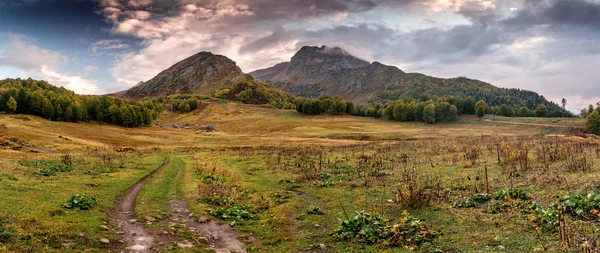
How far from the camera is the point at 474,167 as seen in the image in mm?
24969

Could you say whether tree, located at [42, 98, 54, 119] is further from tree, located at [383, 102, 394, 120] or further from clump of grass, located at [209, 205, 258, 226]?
tree, located at [383, 102, 394, 120]

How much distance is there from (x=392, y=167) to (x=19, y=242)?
25.9m

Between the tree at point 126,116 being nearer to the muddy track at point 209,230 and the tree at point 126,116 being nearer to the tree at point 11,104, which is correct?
the tree at point 11,104

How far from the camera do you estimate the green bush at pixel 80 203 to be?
54.0ft

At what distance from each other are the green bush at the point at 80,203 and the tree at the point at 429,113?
163 m

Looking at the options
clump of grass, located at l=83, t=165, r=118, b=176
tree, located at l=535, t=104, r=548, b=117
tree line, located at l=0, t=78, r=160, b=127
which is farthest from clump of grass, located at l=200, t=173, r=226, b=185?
tree, located at l=535, t=104, r=548, b=117

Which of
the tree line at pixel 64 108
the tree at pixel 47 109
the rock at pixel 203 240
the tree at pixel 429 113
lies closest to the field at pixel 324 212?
the rock at pixel 203 240

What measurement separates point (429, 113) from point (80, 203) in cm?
16383

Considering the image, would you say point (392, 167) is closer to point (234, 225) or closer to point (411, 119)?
point (234, 225)

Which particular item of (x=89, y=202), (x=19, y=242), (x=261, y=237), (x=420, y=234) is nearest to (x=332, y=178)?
(x=261, y=237)

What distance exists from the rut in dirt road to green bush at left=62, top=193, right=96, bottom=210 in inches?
52.0

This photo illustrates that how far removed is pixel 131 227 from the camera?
584 inches

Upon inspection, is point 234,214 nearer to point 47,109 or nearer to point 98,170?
point 98,170

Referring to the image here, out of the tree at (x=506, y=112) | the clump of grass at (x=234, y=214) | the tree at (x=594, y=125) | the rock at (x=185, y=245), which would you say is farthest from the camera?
the tree at (x=506, y=112)
